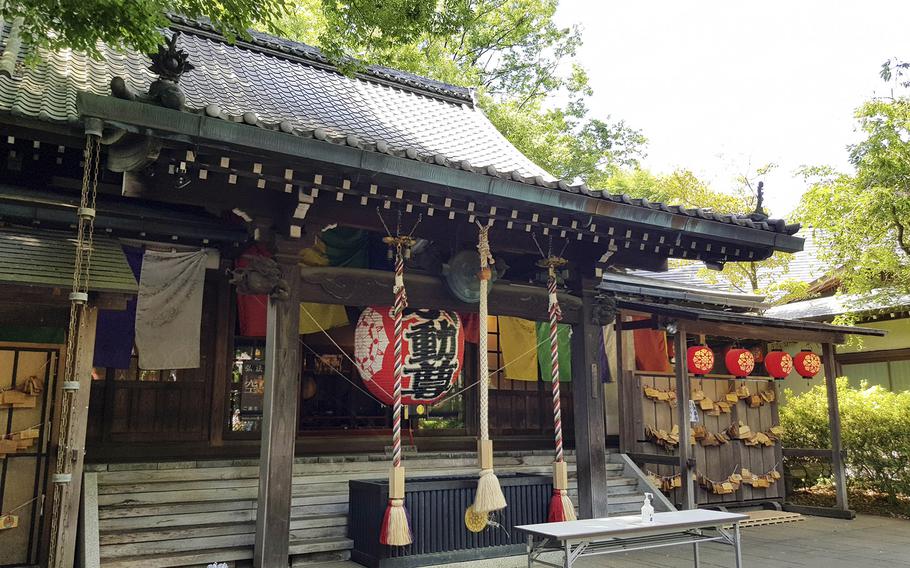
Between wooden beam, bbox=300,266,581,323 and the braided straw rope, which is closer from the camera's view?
wooden beam, bbox=300,266,581,323

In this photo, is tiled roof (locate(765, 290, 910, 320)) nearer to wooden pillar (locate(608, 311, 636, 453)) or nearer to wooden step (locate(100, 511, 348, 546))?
wooden pillar (locate(608, 311, 636, 453))

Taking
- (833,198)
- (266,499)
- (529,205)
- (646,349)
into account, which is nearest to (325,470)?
(266,499)

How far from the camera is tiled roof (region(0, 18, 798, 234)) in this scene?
5.64m

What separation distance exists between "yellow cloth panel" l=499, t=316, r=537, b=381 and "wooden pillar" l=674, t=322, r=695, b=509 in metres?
2.21

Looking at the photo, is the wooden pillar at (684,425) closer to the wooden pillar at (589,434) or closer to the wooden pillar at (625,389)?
the wooden pillar at (625,389)

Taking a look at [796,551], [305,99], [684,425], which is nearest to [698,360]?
[684,425]

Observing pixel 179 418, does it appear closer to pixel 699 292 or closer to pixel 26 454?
pixel 26 454

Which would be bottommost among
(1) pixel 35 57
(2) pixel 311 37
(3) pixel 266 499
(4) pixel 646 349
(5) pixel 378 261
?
(3) pixel 266 499

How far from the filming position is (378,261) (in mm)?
7910

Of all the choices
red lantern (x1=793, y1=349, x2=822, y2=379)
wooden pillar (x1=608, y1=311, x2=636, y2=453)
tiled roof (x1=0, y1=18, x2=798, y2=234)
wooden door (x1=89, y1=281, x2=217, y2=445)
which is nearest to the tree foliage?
red lantern (x1=793, y1=349, x2=822, y2=379)

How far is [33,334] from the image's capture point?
700 centimetres

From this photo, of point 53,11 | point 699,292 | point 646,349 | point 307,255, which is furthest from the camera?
point 699,292

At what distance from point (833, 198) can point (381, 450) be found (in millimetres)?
10519

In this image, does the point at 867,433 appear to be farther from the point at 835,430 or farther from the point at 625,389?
the point at 625,389
